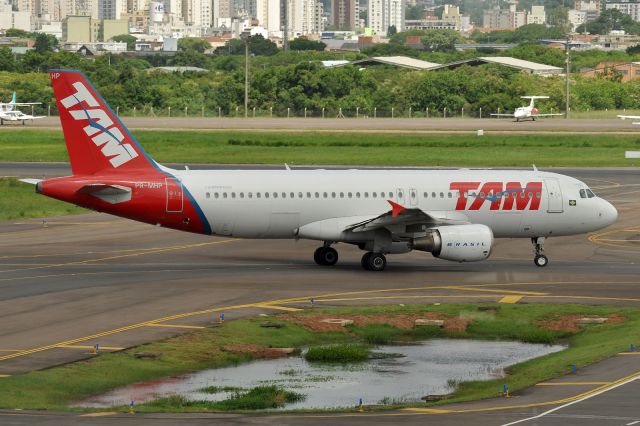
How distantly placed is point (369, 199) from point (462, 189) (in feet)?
12.6

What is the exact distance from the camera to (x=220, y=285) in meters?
48.2

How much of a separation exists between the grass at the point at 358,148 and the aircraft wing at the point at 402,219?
46.2 meters

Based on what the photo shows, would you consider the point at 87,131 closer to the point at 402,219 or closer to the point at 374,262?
the point at 374,262

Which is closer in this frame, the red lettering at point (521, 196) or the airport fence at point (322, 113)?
the red lettering at point (521, 196)

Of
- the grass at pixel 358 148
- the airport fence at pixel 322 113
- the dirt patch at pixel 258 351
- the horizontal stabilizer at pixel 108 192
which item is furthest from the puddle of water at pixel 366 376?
the airport fence at pixel 322 113

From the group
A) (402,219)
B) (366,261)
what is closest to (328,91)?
(366,261)

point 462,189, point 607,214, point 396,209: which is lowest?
point 607,214

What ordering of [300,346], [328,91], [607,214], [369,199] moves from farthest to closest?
[328,91]
[607,214]
[369,199]
[300,346]

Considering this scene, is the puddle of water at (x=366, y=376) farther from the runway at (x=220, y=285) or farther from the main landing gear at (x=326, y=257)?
the main landing gear at (x=326, y=257)

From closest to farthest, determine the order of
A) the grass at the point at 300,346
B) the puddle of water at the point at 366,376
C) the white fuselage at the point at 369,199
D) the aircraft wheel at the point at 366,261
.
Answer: the grass at the point at 300,346, the puddle of water at the point at 366,376, the white fuselage at the point at 369,199, the aircraft wheel at the point at 366,261

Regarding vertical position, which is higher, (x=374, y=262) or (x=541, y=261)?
(x=374, y=262)

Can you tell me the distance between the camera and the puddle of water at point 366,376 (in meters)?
32.1

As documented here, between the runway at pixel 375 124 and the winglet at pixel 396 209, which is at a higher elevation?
the winglet at pixel 396 209

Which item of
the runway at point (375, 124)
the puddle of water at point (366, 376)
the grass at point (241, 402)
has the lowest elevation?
the puddle of water at point (366, 376)
